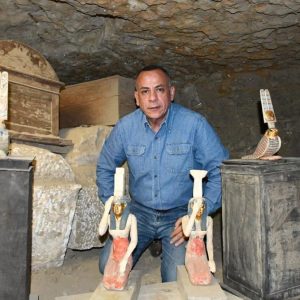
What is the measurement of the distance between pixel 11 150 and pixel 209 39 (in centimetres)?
186

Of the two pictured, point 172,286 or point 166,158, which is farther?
point 166,158

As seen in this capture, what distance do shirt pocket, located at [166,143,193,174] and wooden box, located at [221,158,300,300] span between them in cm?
44

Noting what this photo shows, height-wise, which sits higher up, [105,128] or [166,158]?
[105,128]

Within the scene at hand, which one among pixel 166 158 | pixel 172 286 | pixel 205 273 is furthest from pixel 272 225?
pixel 166 158

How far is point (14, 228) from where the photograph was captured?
66.9 inches

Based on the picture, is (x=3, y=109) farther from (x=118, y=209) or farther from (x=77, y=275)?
(x=77, y=275)

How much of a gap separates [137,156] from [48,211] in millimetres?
748

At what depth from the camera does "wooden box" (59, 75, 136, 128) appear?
3.53 meters

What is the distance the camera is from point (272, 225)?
1.92 metres

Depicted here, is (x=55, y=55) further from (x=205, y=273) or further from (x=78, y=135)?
(x=205, y=273)

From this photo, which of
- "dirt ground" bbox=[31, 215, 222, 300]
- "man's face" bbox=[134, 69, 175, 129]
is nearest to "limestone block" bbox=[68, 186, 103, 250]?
"dirt ground" bbox=[31, 215, 222, 300]

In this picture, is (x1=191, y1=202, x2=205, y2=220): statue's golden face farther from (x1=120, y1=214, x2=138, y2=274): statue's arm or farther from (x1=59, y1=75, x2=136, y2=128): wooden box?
(x1=59, y1=75, x2=136, y2=128): wooden box

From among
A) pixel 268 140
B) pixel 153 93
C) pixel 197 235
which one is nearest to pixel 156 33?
pixel 153 93

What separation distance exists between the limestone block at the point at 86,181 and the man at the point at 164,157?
0.35m
